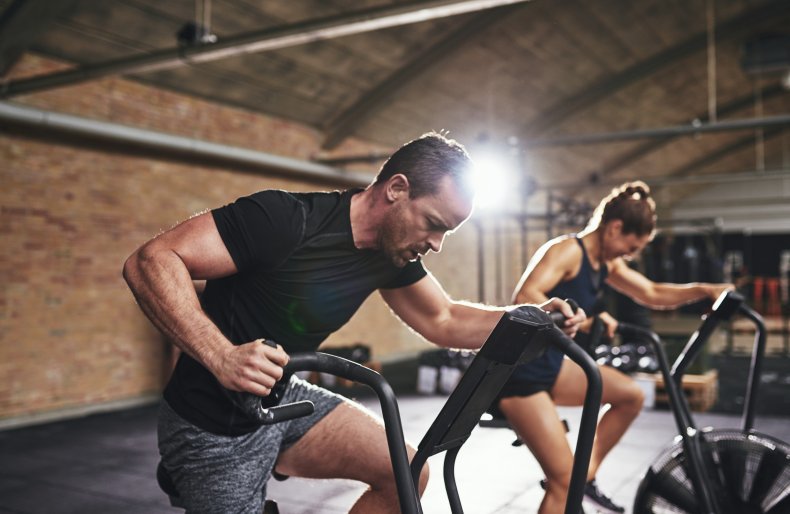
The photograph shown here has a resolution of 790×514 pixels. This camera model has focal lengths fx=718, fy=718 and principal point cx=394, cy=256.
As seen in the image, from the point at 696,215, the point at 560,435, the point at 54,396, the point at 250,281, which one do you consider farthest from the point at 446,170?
the point at 696,215

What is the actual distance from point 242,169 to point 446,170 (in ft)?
23.8

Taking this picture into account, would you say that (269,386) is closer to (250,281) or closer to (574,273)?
(250,281)

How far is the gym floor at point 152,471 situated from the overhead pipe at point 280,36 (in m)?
2.72

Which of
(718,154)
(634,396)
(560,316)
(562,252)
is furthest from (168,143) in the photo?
(718,154)

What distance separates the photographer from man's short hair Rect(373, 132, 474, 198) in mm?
1720

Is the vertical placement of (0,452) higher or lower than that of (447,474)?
lower

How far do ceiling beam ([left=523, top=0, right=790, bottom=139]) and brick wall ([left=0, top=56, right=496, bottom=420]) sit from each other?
5641 mm

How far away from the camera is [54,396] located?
6.57 m

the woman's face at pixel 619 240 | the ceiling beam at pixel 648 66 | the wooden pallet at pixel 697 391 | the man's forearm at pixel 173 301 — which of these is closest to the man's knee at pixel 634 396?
the woman's face at pixel 619 240

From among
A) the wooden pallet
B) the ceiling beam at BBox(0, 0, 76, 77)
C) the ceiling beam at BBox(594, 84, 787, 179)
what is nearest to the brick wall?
the ceiling beam at BBox(0, 0, 76, 77)

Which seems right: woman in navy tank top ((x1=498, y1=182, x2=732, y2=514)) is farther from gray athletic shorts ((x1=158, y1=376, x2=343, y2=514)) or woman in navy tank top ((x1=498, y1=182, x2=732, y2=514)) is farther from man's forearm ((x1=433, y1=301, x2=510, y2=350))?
gray athletic shorts ((x1=158, y1=376, x2=343, y2=514))

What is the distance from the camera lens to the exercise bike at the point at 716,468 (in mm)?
2566

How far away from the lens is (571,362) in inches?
114

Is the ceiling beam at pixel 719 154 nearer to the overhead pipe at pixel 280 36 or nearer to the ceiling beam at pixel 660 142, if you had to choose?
the ceiling beam at pixel 660 142
